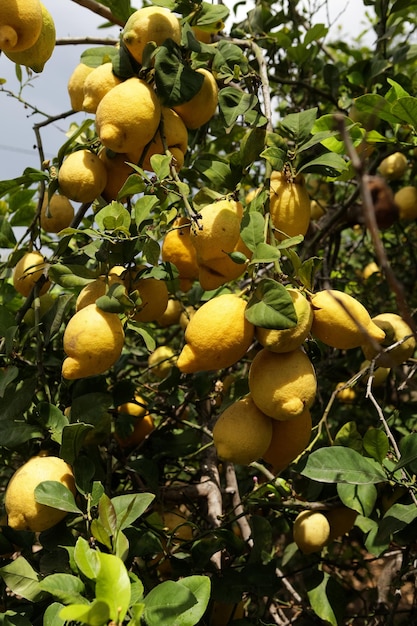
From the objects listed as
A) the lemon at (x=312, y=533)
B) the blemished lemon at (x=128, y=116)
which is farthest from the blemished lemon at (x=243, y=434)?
the blemished lemon at (x=128, y=116)

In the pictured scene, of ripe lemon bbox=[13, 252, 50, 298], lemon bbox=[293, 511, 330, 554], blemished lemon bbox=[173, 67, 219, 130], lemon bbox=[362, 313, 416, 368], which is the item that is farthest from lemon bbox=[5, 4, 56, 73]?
lemon bbox=[293, 511, 330, 554]

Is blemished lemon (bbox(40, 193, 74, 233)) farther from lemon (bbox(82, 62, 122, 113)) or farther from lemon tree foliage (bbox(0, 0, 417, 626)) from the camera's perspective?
lemon (bbox(82, 62, 122, 113))

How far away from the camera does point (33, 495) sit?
97cm

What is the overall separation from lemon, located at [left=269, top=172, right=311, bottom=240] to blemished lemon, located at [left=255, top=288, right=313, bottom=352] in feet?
0.67

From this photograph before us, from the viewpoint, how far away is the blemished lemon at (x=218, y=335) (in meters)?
0.90

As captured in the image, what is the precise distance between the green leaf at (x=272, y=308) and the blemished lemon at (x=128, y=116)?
14.1 inches

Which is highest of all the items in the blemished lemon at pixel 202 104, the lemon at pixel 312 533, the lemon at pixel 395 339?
the blemished lemon at pixel 202 104

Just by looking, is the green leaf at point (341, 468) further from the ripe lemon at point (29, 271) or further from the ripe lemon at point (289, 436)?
the ripe lemon at point (29, 271)

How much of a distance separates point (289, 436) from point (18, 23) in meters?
0.80

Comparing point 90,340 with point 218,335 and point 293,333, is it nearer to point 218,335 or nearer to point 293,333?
point 218,335

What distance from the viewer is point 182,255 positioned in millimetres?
1209

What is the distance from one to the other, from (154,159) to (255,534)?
2.60ft

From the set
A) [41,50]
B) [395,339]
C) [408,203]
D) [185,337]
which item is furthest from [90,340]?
[408,203]

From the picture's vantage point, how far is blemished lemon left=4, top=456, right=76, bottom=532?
968 mm
